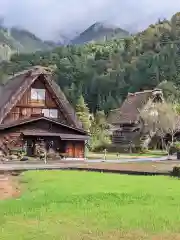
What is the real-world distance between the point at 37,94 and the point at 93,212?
1411 inches

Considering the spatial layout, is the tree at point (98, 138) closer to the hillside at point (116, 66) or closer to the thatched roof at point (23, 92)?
the thatched roof at point (23, 92)

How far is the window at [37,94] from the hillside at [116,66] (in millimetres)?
35413

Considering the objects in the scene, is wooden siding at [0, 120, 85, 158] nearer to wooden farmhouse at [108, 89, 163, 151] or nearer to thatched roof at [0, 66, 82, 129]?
thatched roof at [0, 66, 82, 129]

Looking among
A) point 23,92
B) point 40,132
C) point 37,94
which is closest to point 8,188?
point 40,132

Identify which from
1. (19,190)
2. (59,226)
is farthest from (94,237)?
(19,190)

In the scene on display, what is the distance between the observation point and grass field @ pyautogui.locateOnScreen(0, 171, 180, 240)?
38.1ft

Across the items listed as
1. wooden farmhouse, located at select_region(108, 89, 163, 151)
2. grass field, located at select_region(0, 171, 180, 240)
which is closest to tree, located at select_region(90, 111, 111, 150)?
wooden farmhouse, located at select_region(108, 89, 163, 151)

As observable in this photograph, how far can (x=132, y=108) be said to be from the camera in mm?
71375

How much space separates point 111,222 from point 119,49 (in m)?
136

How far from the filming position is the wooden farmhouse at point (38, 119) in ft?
152

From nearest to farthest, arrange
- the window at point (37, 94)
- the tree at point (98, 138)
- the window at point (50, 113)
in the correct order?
the window at point (37, 94), the window at point (50, 113), the tree at point (98, 138)

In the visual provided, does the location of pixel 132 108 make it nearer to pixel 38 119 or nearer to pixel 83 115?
pixel 83 115

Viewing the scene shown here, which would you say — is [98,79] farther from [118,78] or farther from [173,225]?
[173,225]

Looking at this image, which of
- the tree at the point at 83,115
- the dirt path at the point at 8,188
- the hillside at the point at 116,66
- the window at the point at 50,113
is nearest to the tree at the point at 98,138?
the tree at the point at 83,115
